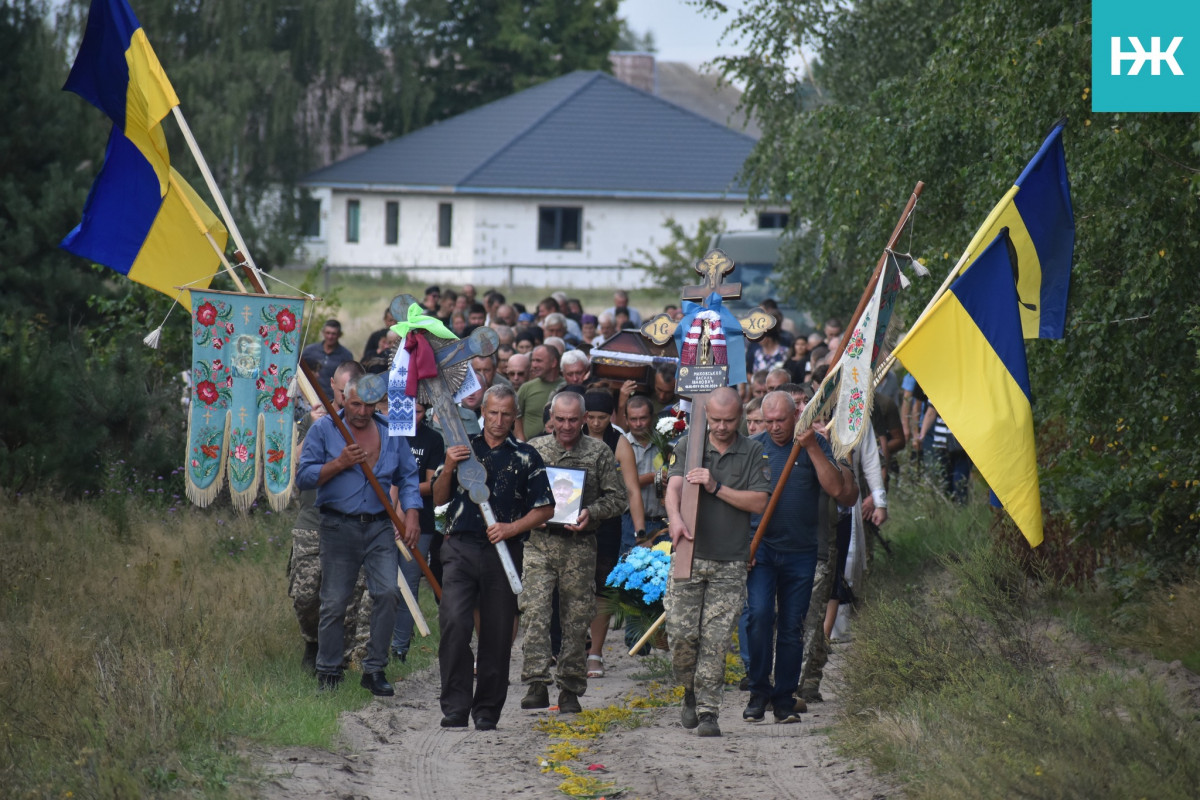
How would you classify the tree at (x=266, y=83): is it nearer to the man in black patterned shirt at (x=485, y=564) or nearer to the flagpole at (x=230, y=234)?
the flagpole at (x=230, y=234)

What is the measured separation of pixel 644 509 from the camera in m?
11.7

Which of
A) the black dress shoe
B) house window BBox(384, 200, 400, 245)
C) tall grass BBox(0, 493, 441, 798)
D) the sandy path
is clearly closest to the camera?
tall grass BBox(0, 493, 441, 798)

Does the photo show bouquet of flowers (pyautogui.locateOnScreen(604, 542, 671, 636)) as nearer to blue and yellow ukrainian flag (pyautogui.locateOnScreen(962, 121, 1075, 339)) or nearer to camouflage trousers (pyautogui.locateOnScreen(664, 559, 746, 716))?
camouflage trousers (pyautogui.locateOnScreen(664, 559, 746, 716))

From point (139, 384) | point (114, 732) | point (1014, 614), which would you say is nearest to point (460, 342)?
point (114, 732)

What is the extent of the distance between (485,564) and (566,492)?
3.09 feet

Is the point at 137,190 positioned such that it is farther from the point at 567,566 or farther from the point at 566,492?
the point at 567,566

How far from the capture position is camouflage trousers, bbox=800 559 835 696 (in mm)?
9672

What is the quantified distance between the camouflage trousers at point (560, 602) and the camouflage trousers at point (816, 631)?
4.71 feet

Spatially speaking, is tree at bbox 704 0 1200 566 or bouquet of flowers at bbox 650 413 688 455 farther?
bouquet of flowers at bbox 650 413 688 455

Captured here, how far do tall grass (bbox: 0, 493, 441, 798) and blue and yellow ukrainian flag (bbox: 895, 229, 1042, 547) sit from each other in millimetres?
3956

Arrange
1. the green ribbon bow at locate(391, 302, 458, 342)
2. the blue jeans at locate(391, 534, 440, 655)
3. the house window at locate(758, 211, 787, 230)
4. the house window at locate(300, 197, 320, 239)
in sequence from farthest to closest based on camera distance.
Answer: the house window at locate(300, 197, 320, 239)
the house window at locate(758, 211, 787, 230)
the blue jeans at locate(391, 534, 440, 655)
the green ribbon bow at locate(391, 302, 458, 342)

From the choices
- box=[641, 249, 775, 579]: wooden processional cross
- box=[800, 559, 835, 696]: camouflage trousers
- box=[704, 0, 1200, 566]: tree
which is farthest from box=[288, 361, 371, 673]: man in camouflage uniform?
box=[704, 0, 1200, 566]: tree

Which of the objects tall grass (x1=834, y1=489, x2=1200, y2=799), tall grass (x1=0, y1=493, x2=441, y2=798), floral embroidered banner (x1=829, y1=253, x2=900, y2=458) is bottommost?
tall grass (x1=0, y1=493, x2=441, y2=798)

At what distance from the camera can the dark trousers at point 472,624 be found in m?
8.83
